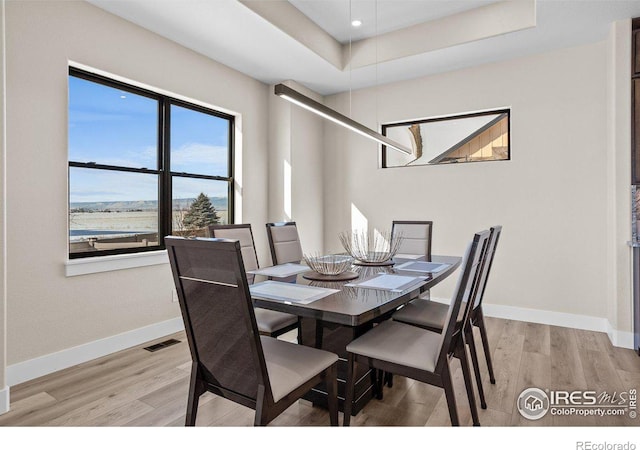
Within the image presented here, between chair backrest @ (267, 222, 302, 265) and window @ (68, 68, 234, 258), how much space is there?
1.08 m

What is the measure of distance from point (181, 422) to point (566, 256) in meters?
3.64

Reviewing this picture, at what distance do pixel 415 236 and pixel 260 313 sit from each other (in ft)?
5.69

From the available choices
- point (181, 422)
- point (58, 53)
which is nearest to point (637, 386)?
point (181, 422)

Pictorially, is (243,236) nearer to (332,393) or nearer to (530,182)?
(332,393)

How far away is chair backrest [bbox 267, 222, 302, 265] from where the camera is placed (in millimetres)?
3102

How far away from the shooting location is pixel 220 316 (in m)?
1.44

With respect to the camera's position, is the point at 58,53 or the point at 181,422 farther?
the point at 58,53

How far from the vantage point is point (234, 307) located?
138 cm

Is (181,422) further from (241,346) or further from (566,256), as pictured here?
(566,256)

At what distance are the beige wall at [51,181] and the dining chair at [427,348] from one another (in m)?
2.14

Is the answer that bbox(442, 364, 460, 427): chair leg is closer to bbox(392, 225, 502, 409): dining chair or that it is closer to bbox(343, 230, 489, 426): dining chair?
bbox(343, 230, 489, 426): dining chair

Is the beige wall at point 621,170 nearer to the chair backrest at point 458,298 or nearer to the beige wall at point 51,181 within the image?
the chair backrest at point 458,298

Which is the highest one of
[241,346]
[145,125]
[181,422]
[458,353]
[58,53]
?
[58,53]

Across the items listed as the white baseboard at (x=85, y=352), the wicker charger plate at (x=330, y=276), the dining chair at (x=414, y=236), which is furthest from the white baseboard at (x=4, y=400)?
the dining chair at (x=414, y=236)
